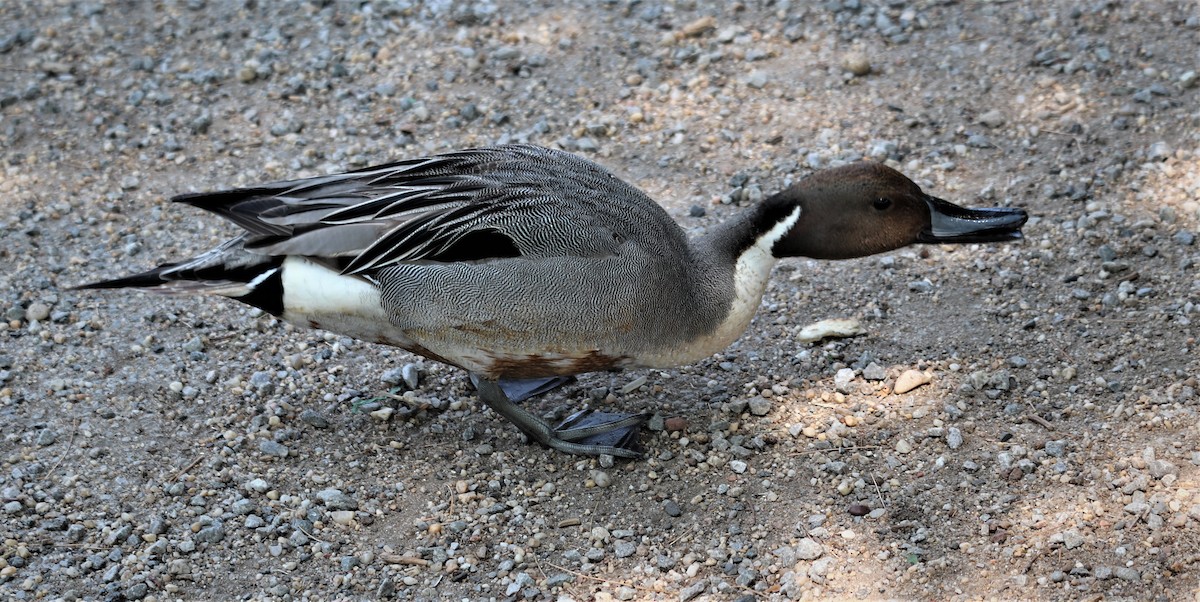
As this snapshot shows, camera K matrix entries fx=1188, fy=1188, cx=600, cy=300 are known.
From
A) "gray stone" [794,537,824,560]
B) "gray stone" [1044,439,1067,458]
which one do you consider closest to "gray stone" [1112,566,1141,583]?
"gray stone" [1044,439,1067,458]

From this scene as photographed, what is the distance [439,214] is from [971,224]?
65.7 inches

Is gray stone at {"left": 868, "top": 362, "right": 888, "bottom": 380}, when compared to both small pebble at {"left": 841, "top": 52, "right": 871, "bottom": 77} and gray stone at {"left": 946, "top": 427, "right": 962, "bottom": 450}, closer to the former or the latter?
gray stone at {"left": 946, "top": 427, "right": 962, "bottom": 450}

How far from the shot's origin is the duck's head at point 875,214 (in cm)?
370

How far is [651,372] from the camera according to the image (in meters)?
4.34

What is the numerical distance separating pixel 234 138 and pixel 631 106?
1.87m

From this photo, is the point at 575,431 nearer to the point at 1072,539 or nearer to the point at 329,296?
the point at 329,296

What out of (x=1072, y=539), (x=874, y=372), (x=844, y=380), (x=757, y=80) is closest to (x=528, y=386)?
(x=844, y=380)

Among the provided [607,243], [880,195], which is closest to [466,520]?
[607,243]

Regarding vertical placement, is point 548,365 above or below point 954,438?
above

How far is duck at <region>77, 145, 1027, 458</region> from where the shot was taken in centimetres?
365

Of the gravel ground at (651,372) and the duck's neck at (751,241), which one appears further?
the duck's neck at (751,241)

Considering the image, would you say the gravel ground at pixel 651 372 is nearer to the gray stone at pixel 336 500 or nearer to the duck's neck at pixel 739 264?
the gray stone at pixel 336 500

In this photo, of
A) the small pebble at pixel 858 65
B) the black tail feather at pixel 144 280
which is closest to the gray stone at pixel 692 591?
the black tail feather at pixel 144 280

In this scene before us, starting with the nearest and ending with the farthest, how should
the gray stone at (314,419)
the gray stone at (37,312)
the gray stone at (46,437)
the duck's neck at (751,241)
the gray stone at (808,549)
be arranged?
the gray stone at (808,549), the duck's neck at (751,241), the gray stone at (46,437), the gray stone at (314,419), the gray stone at (37,312)
